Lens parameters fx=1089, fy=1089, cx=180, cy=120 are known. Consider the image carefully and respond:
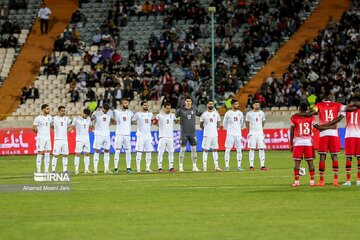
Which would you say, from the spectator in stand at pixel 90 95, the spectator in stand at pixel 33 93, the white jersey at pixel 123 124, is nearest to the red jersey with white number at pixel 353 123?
the white jersey at pixel 123 124

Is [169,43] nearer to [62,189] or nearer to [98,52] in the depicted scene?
[98,52]

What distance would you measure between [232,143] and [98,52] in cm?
2634

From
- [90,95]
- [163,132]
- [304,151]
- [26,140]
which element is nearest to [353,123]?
[304,151]

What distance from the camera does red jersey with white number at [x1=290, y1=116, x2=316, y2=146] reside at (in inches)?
1107

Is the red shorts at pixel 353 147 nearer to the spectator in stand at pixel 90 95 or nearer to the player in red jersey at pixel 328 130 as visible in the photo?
the player in red jersey at pixel 328 130

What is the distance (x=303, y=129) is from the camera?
28.1 m

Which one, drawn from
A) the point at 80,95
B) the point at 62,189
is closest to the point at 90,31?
the point at 80,95

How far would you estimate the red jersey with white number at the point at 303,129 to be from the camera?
28109mm

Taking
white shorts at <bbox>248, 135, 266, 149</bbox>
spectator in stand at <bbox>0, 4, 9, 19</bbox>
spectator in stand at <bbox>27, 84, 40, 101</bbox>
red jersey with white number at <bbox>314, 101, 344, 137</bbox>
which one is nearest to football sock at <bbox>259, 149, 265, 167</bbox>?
white shorts at <bbox>248, 135, 266, 149</bbox>

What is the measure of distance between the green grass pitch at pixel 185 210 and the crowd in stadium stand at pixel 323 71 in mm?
21741

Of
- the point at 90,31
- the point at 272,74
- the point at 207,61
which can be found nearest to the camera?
the point at 272,74

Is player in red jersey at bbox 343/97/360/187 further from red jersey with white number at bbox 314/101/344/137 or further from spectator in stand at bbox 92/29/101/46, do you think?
spectator in stand at bbox 92/29/101/46

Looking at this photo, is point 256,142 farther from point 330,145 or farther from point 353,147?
point 353,147

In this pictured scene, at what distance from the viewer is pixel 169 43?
62312 millimetres
